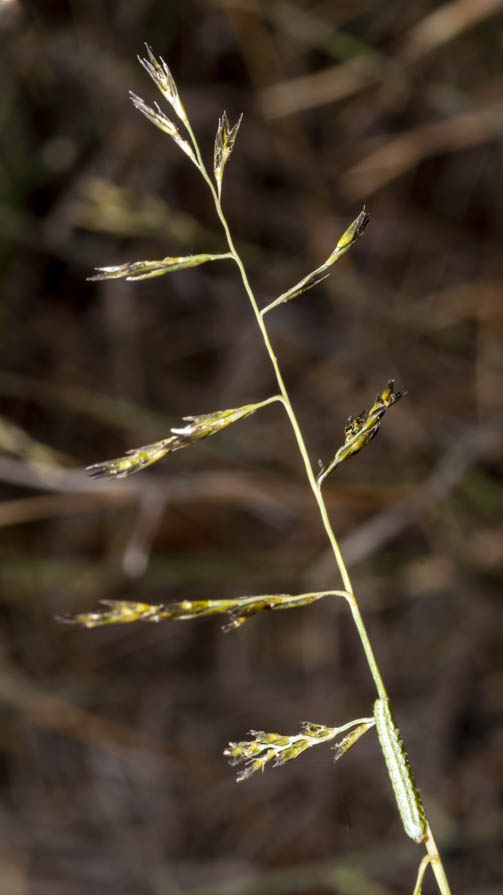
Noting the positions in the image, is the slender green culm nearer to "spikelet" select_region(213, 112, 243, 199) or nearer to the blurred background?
"spikelet" select_region(213, 112, 243, 199)

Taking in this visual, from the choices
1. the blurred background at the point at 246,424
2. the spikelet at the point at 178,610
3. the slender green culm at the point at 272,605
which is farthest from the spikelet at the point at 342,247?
the blurred background at the point at 246,424

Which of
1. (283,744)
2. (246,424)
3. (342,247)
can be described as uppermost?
(246,424)

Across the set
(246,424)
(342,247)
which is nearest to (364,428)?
(342,247)

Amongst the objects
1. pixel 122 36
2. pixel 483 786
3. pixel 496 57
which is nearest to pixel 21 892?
pixel 483 786

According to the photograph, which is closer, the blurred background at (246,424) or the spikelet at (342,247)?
the spikelet at (342,247)

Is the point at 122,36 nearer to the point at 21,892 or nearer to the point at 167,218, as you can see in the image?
the point at 167,218

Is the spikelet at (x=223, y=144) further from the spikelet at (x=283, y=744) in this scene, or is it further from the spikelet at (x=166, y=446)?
the spikelet at (x=283, y=744)

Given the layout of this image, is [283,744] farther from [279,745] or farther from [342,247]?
[342,247]

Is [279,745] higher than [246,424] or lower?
lower

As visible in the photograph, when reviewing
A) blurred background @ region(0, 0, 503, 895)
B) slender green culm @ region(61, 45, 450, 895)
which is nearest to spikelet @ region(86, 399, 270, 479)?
slender green culm @ region(61, 45, 450, 895)
